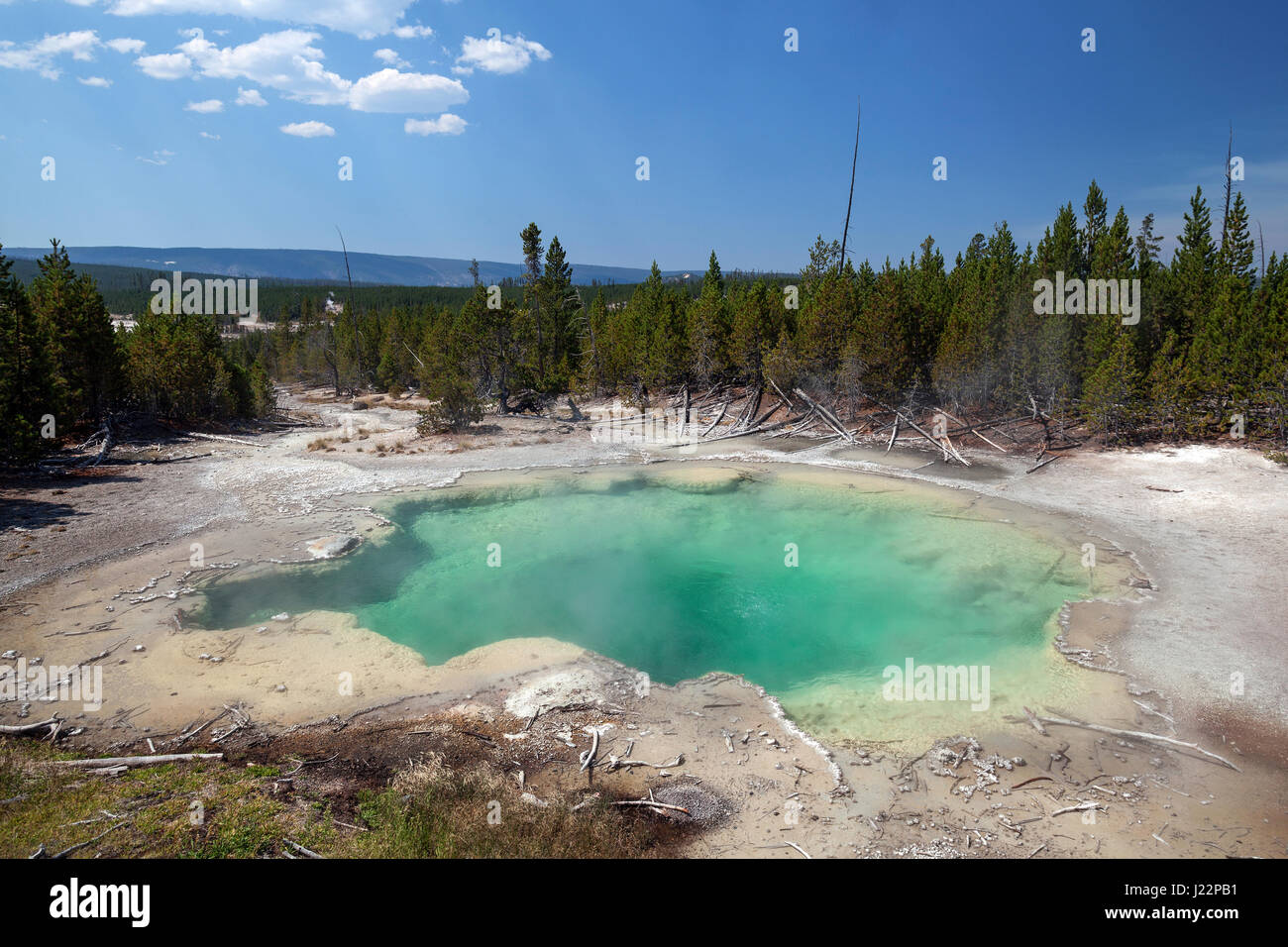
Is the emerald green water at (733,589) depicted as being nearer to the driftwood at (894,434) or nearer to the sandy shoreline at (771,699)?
the sandy shoreline at (771,699)

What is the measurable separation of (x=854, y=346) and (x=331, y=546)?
25713 mm

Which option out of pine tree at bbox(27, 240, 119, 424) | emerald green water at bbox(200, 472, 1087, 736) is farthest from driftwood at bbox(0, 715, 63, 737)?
pine tree at bbox(27, 240, 119, 424)

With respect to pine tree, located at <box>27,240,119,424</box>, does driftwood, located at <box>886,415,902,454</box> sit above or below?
below

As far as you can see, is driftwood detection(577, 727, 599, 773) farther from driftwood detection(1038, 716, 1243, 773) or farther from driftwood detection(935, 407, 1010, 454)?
driftwood detection(935, 407, 1010, 454)

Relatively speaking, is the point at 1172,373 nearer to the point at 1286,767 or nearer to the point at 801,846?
the point at 1286,767

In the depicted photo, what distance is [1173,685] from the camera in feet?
33.7

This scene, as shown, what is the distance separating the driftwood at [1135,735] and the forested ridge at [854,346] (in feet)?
66.5

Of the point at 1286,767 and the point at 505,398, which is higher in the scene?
the point at 505,398

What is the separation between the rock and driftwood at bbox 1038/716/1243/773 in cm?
1611

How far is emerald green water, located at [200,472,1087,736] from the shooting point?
39.9 feet

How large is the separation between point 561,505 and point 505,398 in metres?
20.2

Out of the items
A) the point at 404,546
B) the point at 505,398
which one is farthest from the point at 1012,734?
the point at 505,398

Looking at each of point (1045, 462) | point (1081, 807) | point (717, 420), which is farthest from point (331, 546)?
point (1045, 462)
